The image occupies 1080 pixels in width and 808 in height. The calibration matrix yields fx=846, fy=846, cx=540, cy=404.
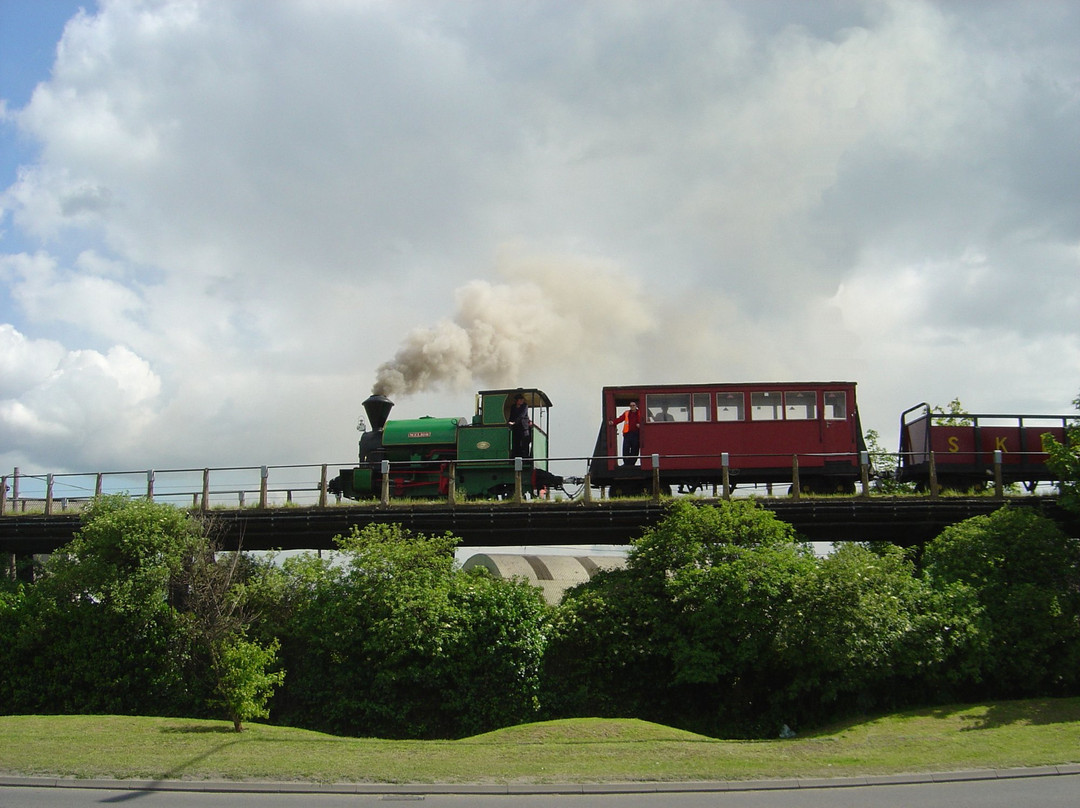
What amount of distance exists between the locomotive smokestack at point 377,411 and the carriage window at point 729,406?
9.92m

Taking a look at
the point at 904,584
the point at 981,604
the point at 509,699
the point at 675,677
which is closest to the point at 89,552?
the point at 509,699

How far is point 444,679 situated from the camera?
16469 millimetres

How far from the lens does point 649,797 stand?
10.3 m

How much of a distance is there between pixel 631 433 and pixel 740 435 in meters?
2.90

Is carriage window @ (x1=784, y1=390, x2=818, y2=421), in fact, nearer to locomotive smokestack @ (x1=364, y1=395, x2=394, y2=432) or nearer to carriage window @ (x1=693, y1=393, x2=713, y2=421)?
carriage window @ (x1=693, y1=393, x2=713, y2=421)

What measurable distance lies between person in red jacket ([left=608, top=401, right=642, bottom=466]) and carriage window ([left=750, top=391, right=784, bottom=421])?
3059 mm

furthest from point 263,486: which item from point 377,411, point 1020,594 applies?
point 1020,594

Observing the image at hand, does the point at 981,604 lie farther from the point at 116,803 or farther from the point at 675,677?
the point at 116,803

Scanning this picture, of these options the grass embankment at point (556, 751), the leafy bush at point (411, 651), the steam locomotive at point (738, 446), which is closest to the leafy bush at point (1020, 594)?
the grass embankment at point (556, 751)

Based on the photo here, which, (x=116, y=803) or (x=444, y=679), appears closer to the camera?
(x=116, y=803)

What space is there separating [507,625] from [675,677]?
3.38m

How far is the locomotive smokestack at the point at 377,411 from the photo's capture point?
25.7 metres

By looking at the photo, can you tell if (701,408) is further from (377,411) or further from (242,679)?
(242,679)

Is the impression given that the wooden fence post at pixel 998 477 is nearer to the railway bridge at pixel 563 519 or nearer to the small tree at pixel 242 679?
the railway bridge at pixel 563 519
